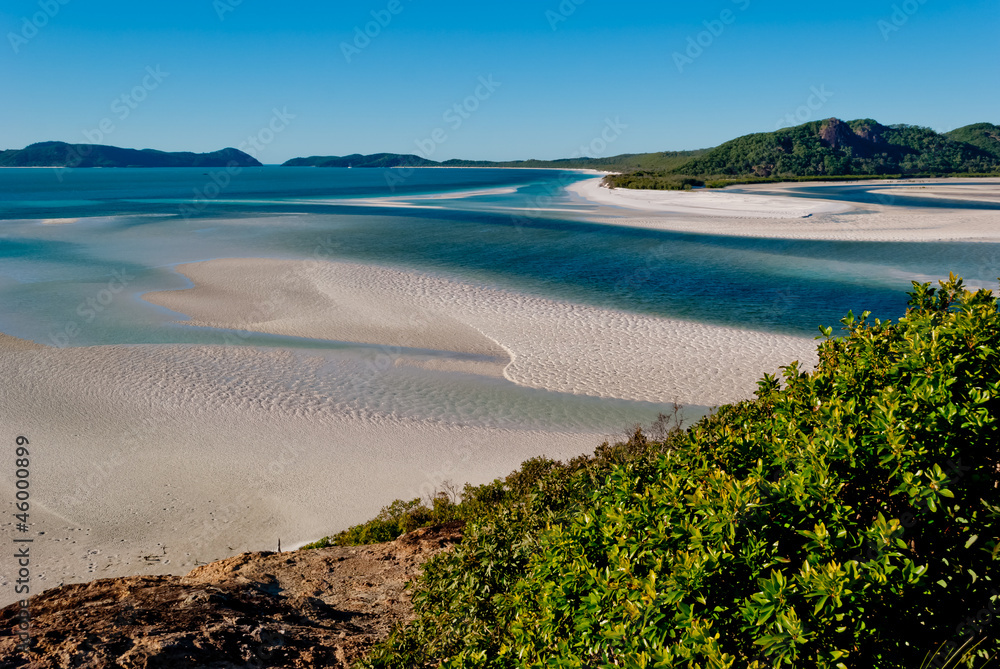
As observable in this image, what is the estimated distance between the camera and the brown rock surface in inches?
186

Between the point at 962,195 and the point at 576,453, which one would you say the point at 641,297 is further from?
the point at 962,195

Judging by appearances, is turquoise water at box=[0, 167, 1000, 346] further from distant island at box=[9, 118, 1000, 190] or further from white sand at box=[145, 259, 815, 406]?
distant island at box=[9, 118, 1000, 190]

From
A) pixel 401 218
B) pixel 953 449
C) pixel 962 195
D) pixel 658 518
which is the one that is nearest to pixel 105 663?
pixel 658 518

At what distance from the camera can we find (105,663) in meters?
4.55

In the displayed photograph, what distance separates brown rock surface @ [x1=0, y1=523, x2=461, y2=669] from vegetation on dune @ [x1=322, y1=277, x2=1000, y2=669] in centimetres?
210

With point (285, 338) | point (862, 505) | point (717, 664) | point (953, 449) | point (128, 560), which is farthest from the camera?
point (285, 338)

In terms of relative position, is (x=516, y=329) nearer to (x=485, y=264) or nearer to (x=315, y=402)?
(x=315, y=402)

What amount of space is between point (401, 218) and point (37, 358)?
38.0 meters

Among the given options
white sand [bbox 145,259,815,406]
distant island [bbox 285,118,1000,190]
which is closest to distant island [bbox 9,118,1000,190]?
distant island [bbox 285,118,1000,190]


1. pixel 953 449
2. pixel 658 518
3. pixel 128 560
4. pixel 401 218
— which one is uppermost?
pixel 401 218

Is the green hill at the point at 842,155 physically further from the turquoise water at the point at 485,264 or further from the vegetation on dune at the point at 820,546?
the vegetation on dune at the point at 820,546

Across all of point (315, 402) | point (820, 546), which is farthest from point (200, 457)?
point (820, 546)

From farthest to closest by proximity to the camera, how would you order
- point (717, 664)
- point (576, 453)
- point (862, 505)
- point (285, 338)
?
point (285, 338)
point (576, 453)
point (862, 505)
point (717, 664)

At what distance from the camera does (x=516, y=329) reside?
69.3ft
